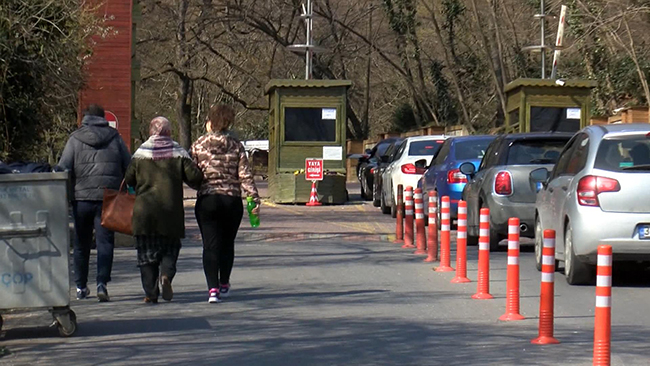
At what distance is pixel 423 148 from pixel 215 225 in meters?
13.9

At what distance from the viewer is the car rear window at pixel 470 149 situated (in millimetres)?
19734

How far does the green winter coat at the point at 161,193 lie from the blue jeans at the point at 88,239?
1.77ft

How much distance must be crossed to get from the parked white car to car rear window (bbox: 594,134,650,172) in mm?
10406

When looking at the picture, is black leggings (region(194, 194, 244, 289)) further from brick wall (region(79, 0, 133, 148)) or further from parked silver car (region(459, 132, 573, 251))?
brick wall (region(79, 0, 133, 148))

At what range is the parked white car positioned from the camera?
2319 cm

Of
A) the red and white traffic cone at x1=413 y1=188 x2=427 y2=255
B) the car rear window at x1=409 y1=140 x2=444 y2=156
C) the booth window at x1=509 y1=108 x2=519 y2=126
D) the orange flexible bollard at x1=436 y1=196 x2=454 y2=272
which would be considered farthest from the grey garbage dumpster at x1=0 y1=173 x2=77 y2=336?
the booth window at x1=509 y1=108 x2=519 y2=126

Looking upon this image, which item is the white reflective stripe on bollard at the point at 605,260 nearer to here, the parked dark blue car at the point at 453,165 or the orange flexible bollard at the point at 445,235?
the orange flexible bollard at the point at 445,235

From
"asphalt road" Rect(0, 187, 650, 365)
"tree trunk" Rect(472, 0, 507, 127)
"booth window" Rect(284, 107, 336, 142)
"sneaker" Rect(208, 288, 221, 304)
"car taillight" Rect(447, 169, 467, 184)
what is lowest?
"asphalt road" Rect(0, 187, 650, 365)

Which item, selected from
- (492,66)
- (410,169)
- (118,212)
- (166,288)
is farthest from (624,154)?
(492,66)

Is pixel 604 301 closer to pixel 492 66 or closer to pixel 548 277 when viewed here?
pixel 548 277

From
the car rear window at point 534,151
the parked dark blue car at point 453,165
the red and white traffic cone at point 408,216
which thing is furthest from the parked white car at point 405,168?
the car rear window at point 534,151

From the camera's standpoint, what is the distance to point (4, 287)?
29.7 feet

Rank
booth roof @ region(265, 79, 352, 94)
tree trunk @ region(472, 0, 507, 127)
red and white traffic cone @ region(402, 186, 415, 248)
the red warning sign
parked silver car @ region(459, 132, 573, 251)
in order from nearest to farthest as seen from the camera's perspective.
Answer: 1. parked silver car @ region(459, 132, 573, 251)
2. red and white traffic cone @ region(402, 186, 415, 248)
3. the red warning sign
4. booth roof @ region(265, 79, 352, 94)
5. tree trunk @ region(472, 0, 507, 127)

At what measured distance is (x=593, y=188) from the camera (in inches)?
466
